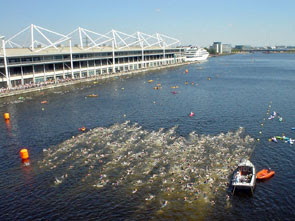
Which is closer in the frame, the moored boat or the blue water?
the blue water

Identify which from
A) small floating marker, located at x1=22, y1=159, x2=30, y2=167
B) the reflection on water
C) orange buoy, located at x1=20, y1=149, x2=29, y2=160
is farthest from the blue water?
the reflection on water

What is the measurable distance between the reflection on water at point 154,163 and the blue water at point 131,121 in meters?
1.76

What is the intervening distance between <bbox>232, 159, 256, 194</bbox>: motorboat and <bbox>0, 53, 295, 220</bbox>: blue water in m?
1.42

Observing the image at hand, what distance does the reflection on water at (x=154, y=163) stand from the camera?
34.0 meters

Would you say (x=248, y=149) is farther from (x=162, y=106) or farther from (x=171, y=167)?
(x=162, y=106)

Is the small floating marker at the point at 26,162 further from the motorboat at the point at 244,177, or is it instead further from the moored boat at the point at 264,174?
the moored boat at the point at 264,174

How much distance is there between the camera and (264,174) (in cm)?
3781

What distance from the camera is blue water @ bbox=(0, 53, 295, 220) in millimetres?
31469

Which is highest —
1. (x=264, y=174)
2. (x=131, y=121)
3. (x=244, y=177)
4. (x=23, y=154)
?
(x=131, y=121)

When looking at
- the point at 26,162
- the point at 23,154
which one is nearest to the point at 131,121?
the point at 23,154

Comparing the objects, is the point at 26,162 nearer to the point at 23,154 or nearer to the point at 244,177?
the point at 23,154

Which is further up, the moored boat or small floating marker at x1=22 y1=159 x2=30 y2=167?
small floating marker at x1=22 y1=159 x2=30 y2=167

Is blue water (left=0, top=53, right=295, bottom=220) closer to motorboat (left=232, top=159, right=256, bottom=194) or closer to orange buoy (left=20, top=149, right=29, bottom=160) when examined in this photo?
orange buoy (left=20, top=149, right=29, bottom=160)

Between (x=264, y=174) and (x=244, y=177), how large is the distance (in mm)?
3805
